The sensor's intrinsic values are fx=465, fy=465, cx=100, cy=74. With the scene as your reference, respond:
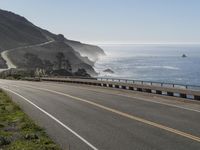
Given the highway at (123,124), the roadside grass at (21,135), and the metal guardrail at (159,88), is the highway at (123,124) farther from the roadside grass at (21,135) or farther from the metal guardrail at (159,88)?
the metal guardrail at (159,88)

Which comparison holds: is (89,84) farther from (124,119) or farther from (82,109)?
(124,119)

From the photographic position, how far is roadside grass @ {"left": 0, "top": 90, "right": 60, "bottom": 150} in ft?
44.0

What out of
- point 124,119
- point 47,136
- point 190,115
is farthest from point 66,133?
point 190,115

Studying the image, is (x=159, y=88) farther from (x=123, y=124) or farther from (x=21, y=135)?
(x=21, y=135)

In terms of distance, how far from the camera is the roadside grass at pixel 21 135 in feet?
44.0

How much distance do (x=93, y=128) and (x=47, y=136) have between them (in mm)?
2380

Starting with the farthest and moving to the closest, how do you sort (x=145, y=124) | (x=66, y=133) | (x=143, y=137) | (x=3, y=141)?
(x=145, y=124)
(x=66, y=133)
(x=143, y=137)
(x=3, y=141)

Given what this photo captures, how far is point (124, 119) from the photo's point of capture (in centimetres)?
1978

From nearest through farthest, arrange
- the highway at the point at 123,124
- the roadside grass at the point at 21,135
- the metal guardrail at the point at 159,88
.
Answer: the roadside grass at the point at 21,135, the highway at the point at 123,124, the metal guardrail at the point at 159,88

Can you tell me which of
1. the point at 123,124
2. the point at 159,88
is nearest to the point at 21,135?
the point at 123,124

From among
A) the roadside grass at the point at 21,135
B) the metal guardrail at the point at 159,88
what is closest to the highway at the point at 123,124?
A: the roadside grass at the point at 21,135

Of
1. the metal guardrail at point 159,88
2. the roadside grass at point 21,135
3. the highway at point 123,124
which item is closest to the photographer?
the roadside grass at point 21,135

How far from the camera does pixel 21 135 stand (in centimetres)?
1546

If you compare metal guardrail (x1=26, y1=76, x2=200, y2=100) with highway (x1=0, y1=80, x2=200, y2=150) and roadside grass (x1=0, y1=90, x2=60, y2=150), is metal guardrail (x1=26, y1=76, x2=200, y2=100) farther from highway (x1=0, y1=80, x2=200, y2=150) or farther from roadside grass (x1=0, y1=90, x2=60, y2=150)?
roadside grass (x1=0, y1=90, x2=60, y2=150)
